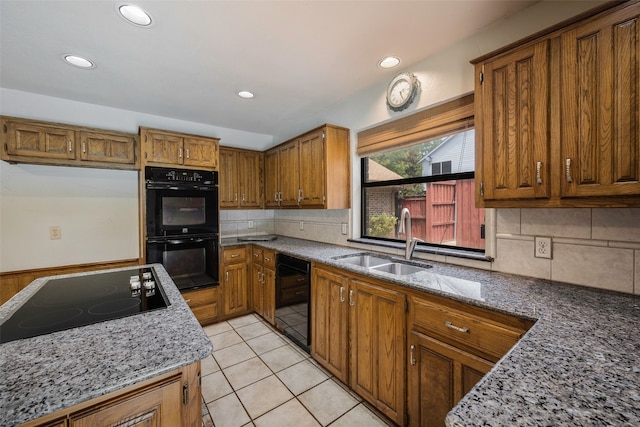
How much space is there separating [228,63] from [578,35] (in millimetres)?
2169

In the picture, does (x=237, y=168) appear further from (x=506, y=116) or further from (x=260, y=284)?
(x=506, y=116)

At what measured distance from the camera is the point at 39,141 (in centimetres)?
242

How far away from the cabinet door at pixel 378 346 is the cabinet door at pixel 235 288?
1.87 metres

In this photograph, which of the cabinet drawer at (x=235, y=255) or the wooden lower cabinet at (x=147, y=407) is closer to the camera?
the wooden lower cabinet at (x=147, y=407)

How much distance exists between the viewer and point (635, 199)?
3.56 feet

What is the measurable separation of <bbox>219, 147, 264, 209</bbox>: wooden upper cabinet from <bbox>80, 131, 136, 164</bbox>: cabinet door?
1006mm

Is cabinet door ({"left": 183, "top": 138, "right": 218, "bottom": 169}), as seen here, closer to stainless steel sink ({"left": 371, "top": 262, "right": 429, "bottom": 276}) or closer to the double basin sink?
the double basin sink

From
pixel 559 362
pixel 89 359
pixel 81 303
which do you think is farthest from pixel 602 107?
pixel 81 303

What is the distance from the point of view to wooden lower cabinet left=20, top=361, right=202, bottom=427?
2.25ft

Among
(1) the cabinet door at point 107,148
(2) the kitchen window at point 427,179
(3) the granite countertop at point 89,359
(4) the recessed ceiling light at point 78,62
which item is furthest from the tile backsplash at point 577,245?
(1) the cabinet door at point 107,148

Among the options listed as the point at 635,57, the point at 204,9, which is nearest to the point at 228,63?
the point at 204,9

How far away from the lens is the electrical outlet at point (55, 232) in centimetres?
266

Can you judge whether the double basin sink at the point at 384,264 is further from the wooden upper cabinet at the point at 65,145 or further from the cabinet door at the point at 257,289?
the wooden upper cabinet at the point at 65,145

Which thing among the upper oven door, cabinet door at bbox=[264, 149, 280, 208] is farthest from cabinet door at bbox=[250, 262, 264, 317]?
cabinet door at bbox=[264, 149, 280, 208]
